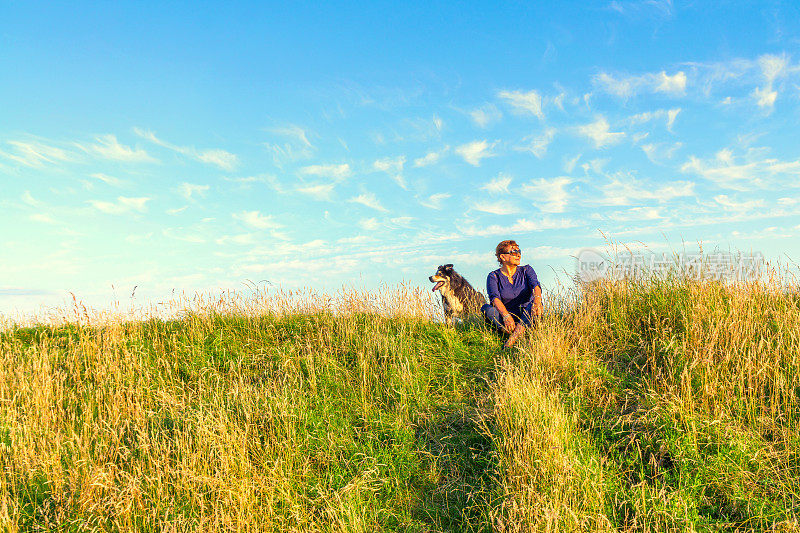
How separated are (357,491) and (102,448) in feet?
9.57

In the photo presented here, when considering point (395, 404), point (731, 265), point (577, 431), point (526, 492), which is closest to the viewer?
point (526, 492)

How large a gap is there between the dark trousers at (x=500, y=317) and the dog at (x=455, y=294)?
2.45 ft

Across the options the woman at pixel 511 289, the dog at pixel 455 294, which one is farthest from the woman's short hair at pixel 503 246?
the dog at pixel 455 294

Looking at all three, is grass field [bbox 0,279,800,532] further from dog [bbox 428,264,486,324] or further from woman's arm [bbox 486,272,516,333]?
dog [bbox 428,264,486,324]

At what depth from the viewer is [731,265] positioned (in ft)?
25.9

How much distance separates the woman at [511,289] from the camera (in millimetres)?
8148

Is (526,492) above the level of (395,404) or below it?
below

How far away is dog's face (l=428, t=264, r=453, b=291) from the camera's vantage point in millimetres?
9830

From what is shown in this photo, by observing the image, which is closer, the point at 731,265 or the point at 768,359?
the point at 768,359

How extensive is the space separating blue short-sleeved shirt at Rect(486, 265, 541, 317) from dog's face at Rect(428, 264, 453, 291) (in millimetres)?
1510

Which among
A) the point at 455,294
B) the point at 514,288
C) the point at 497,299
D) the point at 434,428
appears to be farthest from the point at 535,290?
the point at 434,428

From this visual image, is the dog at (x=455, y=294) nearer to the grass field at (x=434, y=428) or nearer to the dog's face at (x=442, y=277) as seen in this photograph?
the dog's face at (x=442, y=277)

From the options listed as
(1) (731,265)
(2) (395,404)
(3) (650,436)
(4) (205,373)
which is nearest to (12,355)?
(4) (205,373)

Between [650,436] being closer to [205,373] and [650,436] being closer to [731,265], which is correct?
[731,265]
